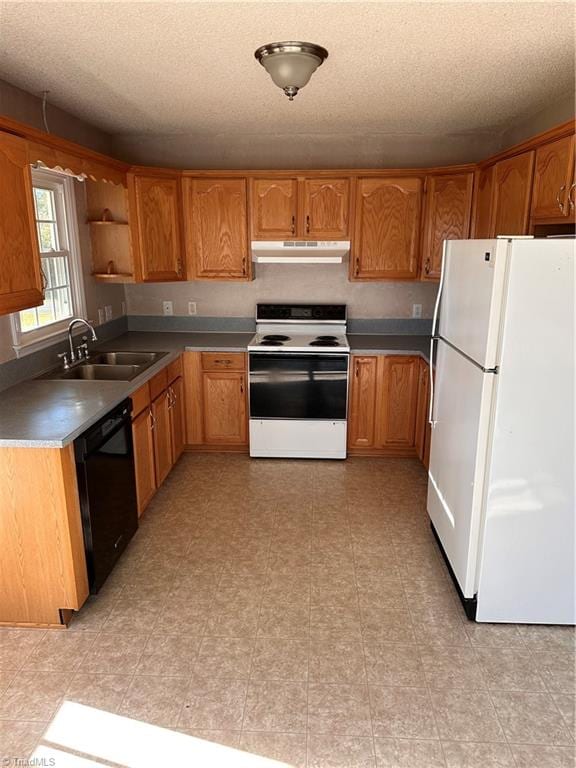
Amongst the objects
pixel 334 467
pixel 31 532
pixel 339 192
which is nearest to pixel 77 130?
pixel 339 192

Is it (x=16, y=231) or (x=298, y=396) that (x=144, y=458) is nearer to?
(x=298, y=396)

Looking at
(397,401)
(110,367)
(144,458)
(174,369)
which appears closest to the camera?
(144,458)

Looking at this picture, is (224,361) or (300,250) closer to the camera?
(300,250)

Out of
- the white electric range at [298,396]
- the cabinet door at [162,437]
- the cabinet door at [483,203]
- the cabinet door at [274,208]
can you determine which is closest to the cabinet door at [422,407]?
the white electric range at [298,396]

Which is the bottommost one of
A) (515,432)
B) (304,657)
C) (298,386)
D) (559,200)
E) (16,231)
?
(304,657)

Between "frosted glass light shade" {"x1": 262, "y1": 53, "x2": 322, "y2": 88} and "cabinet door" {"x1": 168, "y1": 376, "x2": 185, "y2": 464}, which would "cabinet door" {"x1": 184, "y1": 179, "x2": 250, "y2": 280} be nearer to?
"cabinet door" {"x1": 168, "y1": 376, "x2": 185, "y2": 464}

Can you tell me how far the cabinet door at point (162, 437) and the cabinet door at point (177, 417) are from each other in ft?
0.26

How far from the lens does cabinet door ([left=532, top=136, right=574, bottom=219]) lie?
251cm

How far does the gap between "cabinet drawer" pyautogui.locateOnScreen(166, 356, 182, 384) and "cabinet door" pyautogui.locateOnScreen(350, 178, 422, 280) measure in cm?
146

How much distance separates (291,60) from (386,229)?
76.5 inches

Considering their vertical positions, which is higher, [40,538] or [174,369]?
[174,369]

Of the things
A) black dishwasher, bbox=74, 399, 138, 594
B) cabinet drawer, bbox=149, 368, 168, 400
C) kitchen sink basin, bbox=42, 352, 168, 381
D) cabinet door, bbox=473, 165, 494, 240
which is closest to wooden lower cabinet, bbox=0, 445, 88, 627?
black dishwasher, bbox=74, 399, 138, 594

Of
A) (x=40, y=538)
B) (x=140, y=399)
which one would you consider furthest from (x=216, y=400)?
(x=40, y=538)

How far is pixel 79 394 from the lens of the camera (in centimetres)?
275
